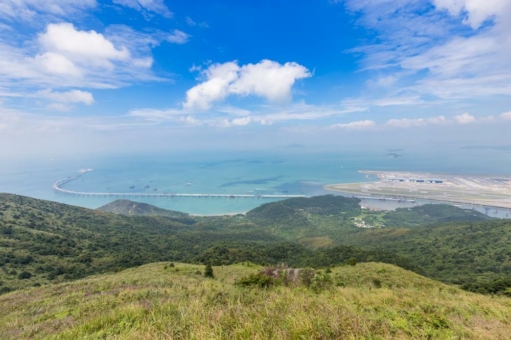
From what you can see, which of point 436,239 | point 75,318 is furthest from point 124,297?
point 436,239

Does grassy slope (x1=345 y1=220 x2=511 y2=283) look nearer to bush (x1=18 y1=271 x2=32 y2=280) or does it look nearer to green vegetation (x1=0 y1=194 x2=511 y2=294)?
green vegetation (x1=0 y1=194 x2=511 y2=294)

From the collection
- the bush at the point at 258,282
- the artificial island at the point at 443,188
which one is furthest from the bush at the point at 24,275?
the artificial island at the point at 443,188

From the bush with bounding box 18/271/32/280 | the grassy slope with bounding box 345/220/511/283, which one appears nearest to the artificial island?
the grassy slope with bounding box 345/220/511/283

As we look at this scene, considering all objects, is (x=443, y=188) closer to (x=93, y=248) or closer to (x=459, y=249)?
(x=459, y=249)

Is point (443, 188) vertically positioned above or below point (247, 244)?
above

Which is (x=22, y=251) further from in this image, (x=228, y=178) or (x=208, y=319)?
(x=228, y=178)

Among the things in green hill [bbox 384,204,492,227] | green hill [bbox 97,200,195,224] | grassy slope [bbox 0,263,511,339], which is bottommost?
green hill [bbox 97,200,195,224]

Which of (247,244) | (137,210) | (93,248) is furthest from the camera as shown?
(137,210)

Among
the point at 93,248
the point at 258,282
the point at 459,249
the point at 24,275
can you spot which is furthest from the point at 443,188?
the point at 24,275
